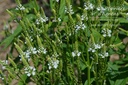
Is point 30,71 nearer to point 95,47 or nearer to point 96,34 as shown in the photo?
point 95,47

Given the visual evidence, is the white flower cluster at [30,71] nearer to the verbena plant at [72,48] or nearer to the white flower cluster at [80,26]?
the verbena plant at [72,48]

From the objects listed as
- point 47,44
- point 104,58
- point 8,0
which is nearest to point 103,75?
point 104,58

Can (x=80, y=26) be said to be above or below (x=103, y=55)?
above

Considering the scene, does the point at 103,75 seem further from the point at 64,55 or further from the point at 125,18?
the point at 125,18

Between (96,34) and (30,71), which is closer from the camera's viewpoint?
(30,71)

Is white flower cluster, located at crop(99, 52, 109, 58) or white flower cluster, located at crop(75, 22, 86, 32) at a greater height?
white flower cluster, located at crop(75, 22, 86, 32)

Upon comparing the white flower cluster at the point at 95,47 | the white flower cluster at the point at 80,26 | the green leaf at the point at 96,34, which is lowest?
the white flower cluster at the point at 95,47

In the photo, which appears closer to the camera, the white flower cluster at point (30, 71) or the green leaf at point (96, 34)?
the white flower cluster at point (30, 71)

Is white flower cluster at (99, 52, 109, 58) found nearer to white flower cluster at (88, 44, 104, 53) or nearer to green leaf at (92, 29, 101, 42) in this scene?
white flower cluster at (88, 44, 104, 53)

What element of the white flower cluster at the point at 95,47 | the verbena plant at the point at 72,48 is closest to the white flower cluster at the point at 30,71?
the verbena plant at the point at 72,48

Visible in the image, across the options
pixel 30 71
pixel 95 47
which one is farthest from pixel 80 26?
pixel 30 71

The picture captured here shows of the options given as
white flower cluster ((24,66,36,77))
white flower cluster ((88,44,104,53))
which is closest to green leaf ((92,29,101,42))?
white flower cluster ((88,44,104,53))
